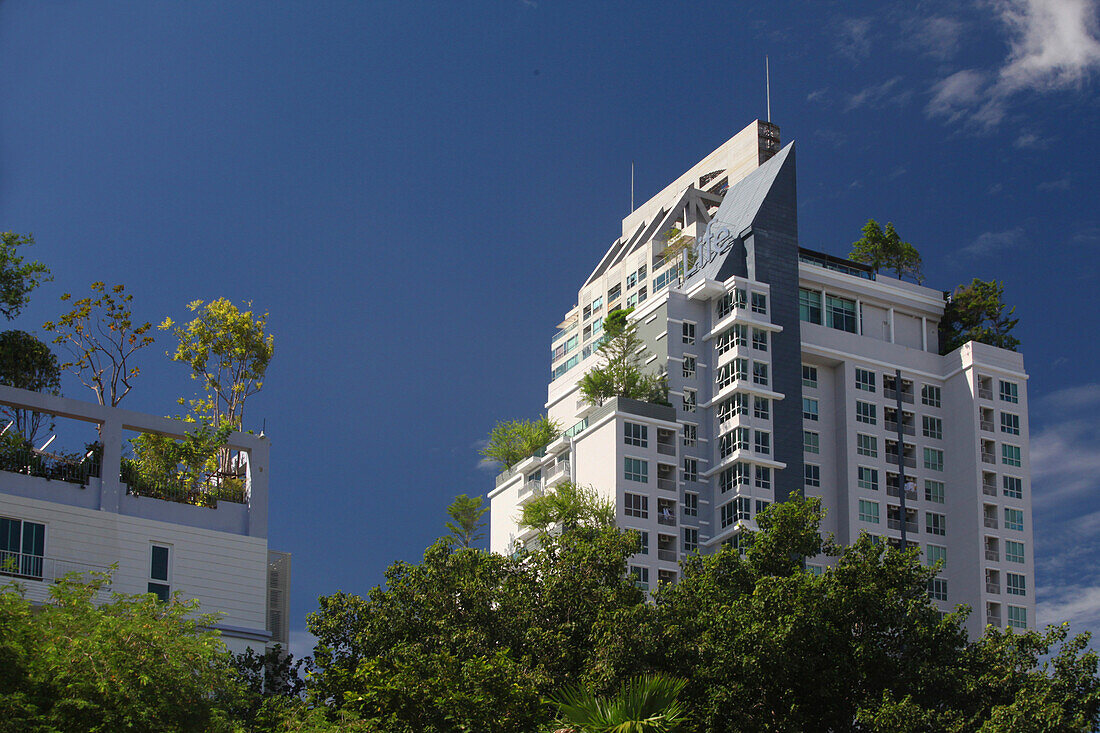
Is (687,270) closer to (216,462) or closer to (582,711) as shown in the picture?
(216,462)

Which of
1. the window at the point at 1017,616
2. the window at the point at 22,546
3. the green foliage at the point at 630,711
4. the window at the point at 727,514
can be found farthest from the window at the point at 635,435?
the green foliage at the point at 630,711

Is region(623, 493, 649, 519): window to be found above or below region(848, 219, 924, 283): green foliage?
below

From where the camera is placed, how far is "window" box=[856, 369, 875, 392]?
89.6m

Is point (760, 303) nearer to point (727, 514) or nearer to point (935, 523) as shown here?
point (727, 514)

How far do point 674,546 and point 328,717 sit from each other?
4426 centimetres

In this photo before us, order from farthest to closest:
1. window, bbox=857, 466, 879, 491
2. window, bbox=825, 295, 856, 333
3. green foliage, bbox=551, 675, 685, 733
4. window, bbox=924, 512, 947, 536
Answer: window, bbox=825, 295, 856, 333 → window, bbox=924, 512, 947, 536 → window, bbox=857, 466, 879, 491 → green foliage, bbox=551, 675, 685, 733

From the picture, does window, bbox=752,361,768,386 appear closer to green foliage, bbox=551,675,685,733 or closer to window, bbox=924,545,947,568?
window, bbox=924,545,947,568

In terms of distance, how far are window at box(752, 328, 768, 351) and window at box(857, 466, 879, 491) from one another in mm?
9755

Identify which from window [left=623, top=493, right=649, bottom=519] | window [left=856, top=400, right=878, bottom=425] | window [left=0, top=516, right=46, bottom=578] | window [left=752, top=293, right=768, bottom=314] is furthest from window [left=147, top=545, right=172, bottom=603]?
window [left=856, top=400, right=878, bottom=425]

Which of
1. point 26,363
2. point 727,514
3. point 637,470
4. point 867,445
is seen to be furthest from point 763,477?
point 26,363

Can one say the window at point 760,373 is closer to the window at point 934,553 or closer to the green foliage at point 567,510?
the green foliage at point 567,510

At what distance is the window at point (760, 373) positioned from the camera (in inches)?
3300

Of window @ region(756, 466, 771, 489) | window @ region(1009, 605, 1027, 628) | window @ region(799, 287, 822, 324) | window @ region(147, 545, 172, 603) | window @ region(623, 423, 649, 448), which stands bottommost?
window @ region(147, 545, 172, 603)

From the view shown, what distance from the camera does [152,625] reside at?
102 ft
